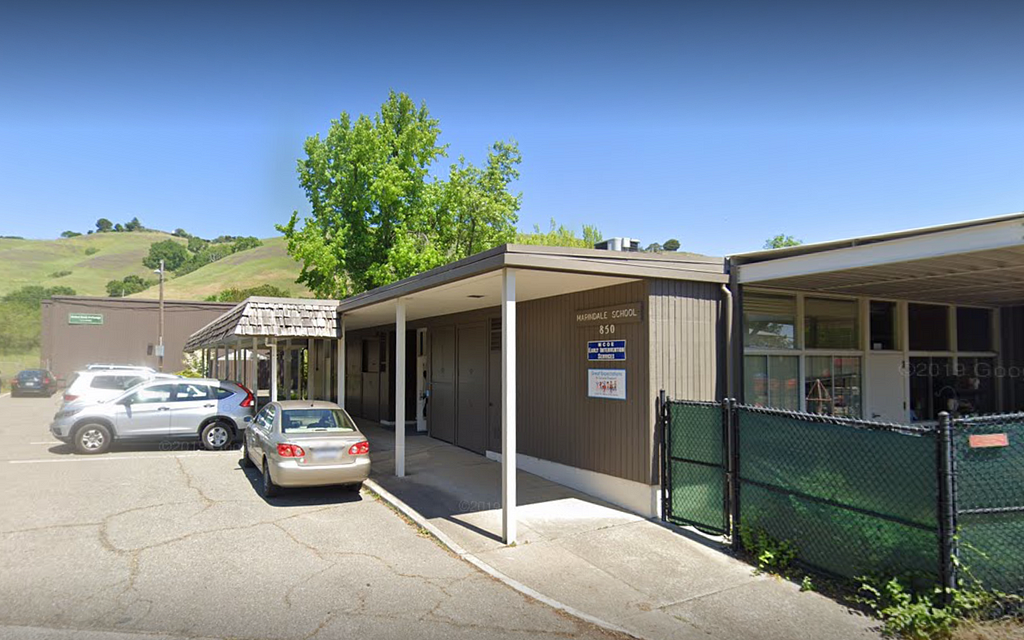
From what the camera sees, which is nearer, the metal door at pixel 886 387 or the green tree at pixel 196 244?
the metal door at pixel 886 387

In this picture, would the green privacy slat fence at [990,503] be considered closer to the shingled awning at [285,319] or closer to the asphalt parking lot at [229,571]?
the asphalt parking lot at [229,571]

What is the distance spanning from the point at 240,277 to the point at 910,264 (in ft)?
370

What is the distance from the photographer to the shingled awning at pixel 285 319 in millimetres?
12414

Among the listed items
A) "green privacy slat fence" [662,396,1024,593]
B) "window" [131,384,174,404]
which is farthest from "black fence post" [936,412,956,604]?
"window" [131,384,174,404]

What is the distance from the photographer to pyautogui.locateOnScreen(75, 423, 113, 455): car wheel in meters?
12.8

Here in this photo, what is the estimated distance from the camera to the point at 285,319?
12.9 meters

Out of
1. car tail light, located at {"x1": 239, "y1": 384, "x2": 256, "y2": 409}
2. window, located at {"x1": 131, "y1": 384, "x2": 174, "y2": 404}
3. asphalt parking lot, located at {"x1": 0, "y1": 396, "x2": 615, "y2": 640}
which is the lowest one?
asphalt parking lot, located at {"x1": 0, "y1": 396, "x2": 615, "y2": 640}

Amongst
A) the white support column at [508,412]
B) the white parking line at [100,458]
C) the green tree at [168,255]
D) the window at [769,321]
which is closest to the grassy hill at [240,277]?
the green tree at [168,255]

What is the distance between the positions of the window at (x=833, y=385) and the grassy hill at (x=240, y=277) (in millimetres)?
85082

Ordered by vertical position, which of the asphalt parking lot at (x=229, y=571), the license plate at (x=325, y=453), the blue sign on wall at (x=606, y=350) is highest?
the blue sign on wall at (x=606, y=350)

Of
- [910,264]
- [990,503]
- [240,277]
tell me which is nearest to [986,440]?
[990,503]

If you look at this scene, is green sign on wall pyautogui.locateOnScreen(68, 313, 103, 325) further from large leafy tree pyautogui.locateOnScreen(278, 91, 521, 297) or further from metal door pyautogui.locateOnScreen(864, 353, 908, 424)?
metal door pyautogui.locateOnScreen(864, 353, 908, 424)

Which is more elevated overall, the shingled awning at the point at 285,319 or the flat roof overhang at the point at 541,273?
the flat roof overhang at the point at 541,273

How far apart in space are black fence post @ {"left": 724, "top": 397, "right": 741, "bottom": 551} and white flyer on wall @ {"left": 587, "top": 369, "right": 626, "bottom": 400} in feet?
5.88
